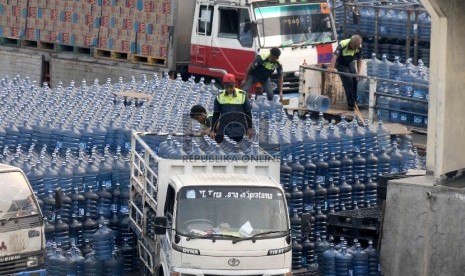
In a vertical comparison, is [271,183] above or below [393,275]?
above

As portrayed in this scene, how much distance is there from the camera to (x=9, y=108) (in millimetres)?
24828

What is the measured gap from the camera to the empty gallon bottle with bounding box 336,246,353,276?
68.1 feet

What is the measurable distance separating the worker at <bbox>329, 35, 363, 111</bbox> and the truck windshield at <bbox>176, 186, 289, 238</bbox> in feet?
31.6

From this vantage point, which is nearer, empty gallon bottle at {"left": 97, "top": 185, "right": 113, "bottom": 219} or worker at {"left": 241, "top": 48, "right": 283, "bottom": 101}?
empty gallon bottle at {"left": 97, "top": 185, "right": 113, "bottom": 219}

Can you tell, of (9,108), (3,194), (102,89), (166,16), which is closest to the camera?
(3,194)

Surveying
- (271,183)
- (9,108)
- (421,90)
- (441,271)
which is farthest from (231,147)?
(421,90)

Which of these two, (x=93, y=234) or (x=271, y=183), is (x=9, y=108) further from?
(x=271, y=183)

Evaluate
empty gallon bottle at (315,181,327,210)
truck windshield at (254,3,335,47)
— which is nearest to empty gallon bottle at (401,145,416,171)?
empty gallon bottle at (315,181,327,210)

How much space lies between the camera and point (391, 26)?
33781 mm

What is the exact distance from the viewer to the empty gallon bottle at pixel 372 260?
68.3 ft

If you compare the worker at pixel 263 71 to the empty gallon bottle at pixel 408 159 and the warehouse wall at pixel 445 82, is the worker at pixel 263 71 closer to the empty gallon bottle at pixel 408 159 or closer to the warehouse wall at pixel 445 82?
the empty gallon bottle at pixel 408 159

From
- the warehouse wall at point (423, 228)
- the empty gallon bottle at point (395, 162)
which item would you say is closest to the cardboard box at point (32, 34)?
the empty gallon bottle at point (395, 162)

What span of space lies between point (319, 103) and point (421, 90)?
1923mm

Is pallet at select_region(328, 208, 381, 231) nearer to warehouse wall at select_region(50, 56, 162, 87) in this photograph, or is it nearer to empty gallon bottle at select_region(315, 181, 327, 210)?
empty gallon bottle at select_region(315, 181, 327, 210)
